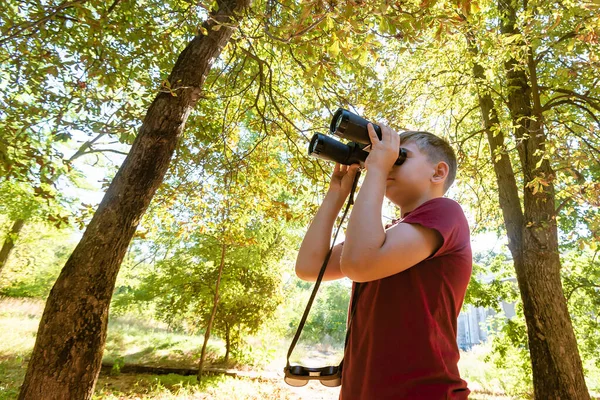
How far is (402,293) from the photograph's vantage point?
3.50ft

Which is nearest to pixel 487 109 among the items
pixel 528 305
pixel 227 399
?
pixel 528 305

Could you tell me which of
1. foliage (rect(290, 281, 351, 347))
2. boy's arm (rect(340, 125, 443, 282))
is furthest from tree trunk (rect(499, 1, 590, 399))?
foliage (rect(290, 281, 351, 347))

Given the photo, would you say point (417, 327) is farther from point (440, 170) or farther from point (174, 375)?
point (174, 375)

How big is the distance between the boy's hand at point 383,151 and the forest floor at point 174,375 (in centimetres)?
616

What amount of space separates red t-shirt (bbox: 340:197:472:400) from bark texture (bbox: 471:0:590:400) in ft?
10.5

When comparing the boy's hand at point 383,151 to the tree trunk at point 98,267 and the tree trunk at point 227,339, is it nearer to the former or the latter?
the tree trunk at point 98,267

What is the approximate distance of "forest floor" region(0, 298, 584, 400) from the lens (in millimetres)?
6566

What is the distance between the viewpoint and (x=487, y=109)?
5.61 meters

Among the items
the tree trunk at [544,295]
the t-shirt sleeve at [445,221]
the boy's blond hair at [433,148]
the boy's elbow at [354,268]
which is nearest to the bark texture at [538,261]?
the tree trunk at [544,295]

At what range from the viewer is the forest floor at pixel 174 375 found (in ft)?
21.5

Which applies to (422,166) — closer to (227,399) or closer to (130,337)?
(227,399)

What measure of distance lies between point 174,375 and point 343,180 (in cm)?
865

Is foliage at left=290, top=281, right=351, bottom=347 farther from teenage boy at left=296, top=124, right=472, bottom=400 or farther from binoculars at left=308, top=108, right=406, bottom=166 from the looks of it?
teenage boy at left=296, top=124, right=472, bottom=400

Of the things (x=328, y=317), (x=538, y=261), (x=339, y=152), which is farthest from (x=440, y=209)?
(x=328, y=317)
